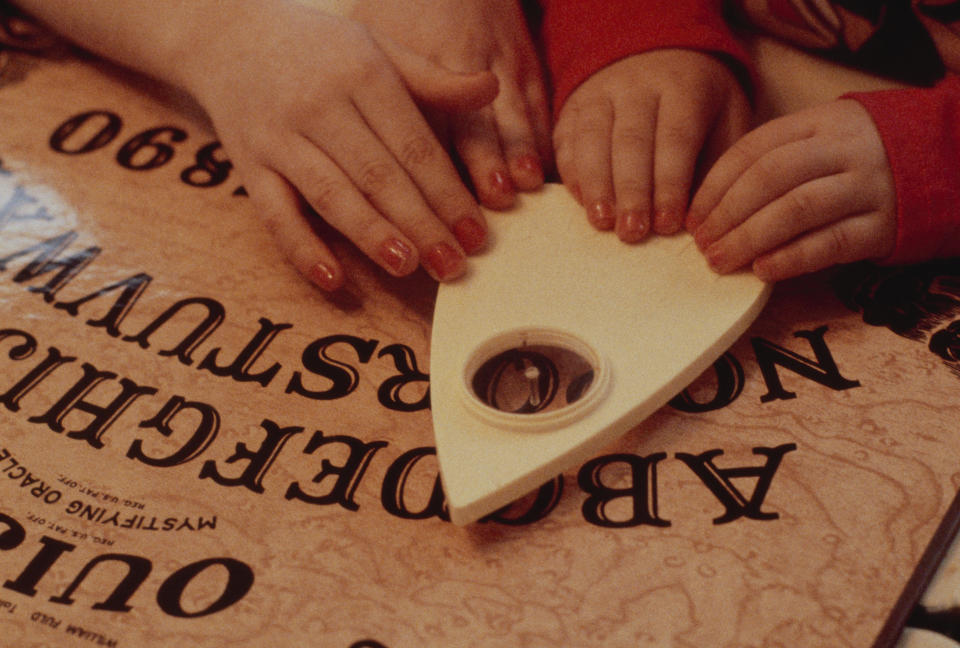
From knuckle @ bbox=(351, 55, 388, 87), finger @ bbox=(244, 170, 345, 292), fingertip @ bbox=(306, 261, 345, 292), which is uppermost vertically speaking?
knuckle @ bbox=(351, 55, 388, 87)

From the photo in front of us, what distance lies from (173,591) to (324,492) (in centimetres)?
8

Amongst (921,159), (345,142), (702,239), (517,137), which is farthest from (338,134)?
(921,159)

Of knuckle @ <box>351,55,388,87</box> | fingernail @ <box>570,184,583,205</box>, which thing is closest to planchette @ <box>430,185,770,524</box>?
fingernail @ <box>570,184,583,205</box>

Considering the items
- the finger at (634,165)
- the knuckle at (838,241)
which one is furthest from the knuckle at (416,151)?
the knuckle at (838,241)

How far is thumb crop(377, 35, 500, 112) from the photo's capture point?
497mm

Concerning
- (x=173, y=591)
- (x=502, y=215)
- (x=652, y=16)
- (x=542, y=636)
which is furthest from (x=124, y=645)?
(x=652, y=16)

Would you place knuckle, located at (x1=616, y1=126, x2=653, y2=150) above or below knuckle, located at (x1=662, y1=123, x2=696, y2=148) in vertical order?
above

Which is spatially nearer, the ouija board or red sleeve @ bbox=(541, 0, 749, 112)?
the ouija board

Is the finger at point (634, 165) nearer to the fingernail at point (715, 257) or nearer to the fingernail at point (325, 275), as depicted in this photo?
the fingernail at point (715, 257)

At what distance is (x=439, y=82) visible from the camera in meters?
0.51

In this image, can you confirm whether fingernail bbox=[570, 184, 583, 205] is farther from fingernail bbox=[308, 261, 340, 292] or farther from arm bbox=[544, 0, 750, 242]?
fingernail bbox=[308, 261, 340, 292]

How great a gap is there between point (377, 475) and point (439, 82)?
0.76ft

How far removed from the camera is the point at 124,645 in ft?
1.16

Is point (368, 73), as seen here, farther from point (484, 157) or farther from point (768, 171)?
point (768, 171)
